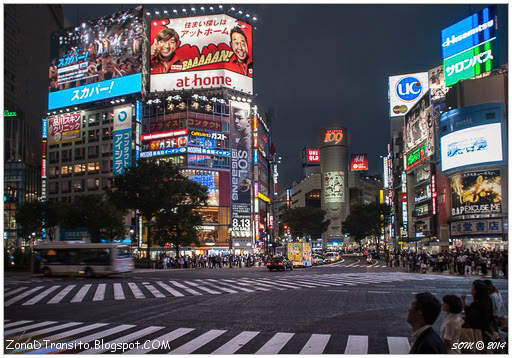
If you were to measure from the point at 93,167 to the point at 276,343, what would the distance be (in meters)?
90.3

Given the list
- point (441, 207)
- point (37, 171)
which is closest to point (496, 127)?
point (441, 207)

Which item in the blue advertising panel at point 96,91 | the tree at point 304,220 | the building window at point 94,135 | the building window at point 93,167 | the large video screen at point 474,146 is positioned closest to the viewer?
the large video screen at point 474,146

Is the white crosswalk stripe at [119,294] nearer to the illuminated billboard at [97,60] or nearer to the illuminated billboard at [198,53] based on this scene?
the illuminated billboard at [198,53]

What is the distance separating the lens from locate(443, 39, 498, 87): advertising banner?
5884 cm

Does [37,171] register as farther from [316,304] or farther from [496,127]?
[316,304]

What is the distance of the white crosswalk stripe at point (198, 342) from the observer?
986 cm

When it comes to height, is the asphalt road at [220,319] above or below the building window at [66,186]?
below

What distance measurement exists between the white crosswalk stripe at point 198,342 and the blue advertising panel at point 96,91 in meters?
80.1

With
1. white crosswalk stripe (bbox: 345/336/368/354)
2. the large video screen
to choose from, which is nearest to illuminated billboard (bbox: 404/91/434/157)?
the large video screen

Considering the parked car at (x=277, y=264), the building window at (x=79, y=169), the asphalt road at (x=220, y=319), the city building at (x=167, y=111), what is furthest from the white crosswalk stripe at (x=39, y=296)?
the building window at (x=79, y=169)

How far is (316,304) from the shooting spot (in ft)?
59.1

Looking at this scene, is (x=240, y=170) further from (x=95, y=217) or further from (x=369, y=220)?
(x=369, y=220)

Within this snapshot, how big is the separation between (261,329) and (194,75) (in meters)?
80.2

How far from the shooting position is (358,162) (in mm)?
173750
